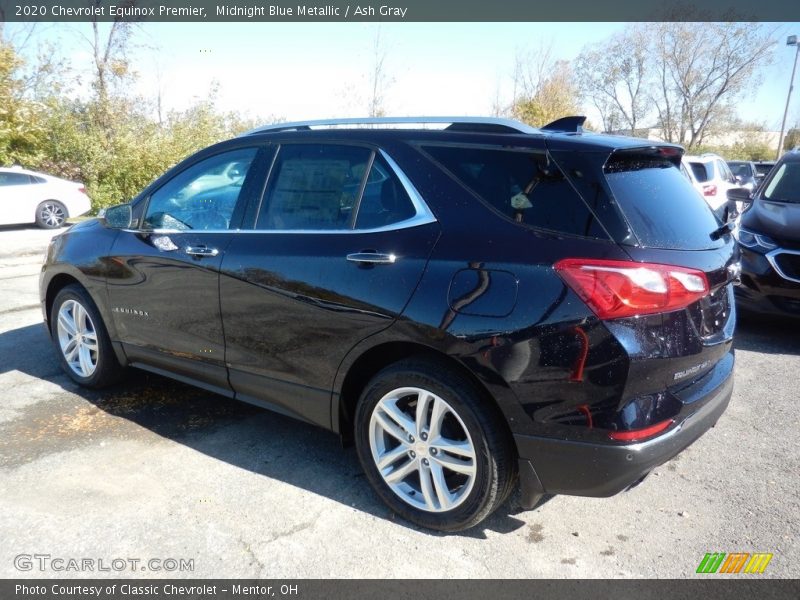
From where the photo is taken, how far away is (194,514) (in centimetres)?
307

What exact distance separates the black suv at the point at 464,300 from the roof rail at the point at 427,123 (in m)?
0.02

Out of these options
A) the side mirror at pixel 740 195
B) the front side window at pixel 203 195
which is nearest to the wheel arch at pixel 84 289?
the front side window at pixel 203 195

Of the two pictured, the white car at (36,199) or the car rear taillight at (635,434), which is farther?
the white car at (36,199)

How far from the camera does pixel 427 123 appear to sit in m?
3.18

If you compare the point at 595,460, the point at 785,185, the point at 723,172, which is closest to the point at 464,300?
the point at 595,460

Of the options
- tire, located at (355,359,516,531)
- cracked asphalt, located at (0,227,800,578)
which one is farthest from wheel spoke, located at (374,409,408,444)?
cracked asphalt, located at (0,227,800,578)

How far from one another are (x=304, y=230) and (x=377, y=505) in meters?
1.43

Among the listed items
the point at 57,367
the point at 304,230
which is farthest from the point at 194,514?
the point at 57,367

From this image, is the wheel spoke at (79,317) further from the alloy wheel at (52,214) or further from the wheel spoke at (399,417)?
the alloy wheel at (52,214)

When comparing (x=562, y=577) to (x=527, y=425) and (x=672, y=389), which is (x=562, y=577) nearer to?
(x=527, y=425)

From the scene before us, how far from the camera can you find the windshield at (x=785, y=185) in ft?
21.1

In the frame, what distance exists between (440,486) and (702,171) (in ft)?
49.1

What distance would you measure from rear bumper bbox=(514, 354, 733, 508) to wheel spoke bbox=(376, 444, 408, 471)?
588 millimetres
